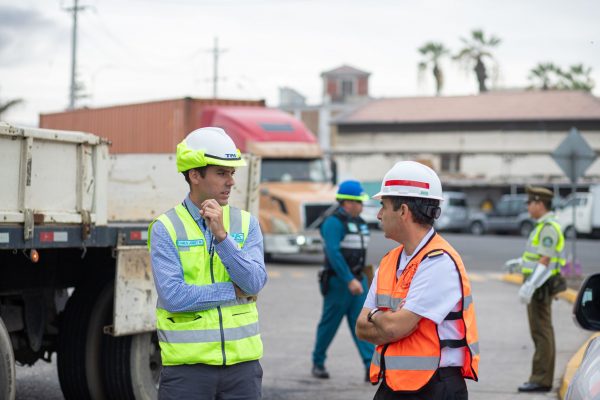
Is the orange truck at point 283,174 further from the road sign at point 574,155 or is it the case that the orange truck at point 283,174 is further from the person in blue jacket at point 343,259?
the person in blue jacket at point 343,259

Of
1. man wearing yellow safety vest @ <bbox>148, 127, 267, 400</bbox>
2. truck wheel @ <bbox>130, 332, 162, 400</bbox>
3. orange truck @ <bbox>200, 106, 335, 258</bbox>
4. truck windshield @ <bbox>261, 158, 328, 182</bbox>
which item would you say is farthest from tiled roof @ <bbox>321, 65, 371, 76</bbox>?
man wearing yellow safety vest @ <bbox>148, 127, 267, 400</bbox>

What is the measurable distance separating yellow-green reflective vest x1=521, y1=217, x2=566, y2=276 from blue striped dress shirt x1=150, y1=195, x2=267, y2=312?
509 centimetres

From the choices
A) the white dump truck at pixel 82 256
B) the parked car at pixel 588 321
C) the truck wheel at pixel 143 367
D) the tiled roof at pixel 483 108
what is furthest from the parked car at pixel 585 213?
the parked car at pixel 588 321

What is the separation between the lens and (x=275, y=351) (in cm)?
1119

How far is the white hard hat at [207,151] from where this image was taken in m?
4.24

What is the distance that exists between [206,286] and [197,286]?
36 mm

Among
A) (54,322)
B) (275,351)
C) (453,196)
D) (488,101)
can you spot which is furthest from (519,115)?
(54,322)

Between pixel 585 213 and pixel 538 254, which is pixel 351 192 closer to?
pixel 538 254

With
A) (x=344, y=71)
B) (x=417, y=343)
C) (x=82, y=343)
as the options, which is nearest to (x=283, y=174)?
(x=82, y=343)

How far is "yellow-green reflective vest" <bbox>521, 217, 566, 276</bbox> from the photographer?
8781mm

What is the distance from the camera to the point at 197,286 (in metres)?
4.11

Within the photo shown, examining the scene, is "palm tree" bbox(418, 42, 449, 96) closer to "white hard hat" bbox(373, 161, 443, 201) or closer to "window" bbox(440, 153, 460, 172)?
"window" bbox(440, 153, 460, 172)

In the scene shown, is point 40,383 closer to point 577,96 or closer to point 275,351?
point 275,351

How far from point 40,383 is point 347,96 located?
230ft
